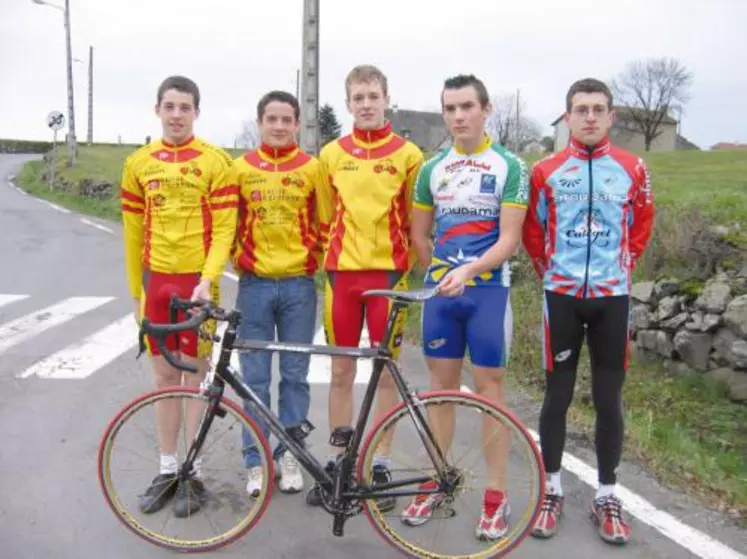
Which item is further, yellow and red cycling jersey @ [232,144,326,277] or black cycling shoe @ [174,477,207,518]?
yellow and red cycling jersey @ [232,144,326,277]

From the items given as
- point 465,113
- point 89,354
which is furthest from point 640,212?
point 89,354

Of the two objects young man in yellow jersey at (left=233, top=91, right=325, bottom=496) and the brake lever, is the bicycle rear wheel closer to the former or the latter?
young man in yellow jersey at (left=233, top=91, right=325, bottom=496)

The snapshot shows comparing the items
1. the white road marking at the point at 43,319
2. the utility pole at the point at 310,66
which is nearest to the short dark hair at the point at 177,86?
the white road marking at the point at 43,319

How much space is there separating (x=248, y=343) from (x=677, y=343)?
5.08m

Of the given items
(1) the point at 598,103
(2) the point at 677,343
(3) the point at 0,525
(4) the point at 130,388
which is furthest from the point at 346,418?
(2) the point at 677,343

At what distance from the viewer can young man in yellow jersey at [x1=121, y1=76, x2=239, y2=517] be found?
12.2 feet

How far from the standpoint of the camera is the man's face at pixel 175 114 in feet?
12.2

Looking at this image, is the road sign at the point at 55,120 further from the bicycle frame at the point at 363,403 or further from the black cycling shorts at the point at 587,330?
the black cycling shorts at the point at 587,330

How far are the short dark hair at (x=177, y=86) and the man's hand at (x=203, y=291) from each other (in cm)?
99

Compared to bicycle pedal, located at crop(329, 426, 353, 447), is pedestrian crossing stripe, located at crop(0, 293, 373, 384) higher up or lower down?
lower down

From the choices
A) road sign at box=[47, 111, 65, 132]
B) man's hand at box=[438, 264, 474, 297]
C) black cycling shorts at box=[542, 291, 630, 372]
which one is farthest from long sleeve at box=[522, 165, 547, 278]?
road sign at box=[47, 111, 65, 132]

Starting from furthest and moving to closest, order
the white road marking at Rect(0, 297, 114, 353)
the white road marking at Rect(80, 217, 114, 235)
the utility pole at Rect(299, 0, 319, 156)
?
the white road marking at Rect(80, 217, 114, 235) < the utility pole at Rect(299, 0, 319, 156) < the white road marking at Rect(0, 297, 114, 353)

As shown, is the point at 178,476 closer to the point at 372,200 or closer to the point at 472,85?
the point at 372,200

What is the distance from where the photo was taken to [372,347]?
11.3ft
